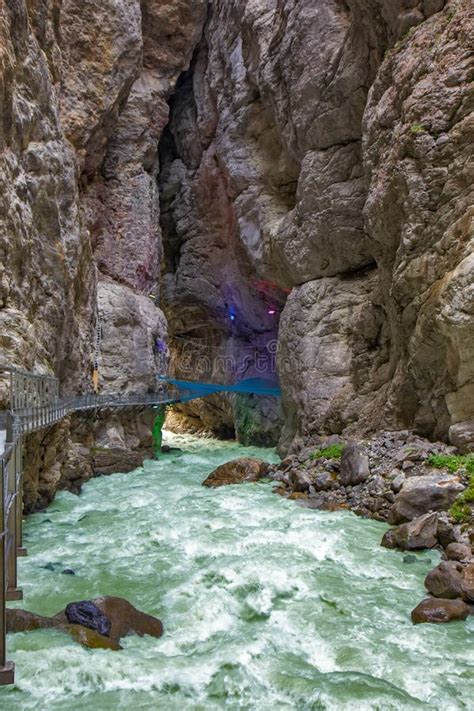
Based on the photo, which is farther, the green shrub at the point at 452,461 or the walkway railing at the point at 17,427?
the green shrub at the point at 452,461

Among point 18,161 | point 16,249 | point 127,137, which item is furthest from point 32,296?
point 127,137

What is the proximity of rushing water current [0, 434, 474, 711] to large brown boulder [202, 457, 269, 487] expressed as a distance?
353cm

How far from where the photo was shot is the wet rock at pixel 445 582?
269 inches

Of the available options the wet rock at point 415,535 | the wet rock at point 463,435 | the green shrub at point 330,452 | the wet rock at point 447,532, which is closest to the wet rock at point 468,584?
the wet rock at point 447,532

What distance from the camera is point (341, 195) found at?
61.2 ft

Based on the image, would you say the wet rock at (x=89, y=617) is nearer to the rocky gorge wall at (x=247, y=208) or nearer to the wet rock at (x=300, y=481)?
the rocky gorge wall at (x=247, y=208)

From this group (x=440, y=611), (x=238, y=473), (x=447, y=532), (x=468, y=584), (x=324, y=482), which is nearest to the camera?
(x=440, y=611)

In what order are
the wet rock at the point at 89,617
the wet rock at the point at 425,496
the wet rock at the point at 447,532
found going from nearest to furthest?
the wet rock at the point at 89,617
the wet rock at the point at 447,532
the wet rock at the point at 425,496

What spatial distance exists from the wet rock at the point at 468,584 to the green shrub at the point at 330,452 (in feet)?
23.6

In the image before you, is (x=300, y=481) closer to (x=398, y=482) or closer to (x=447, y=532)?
(x=398, y=482)

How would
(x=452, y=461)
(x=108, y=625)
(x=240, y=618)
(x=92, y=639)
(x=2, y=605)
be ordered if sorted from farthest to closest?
(x=452, y=461)
(x=240, y=618)
(x=108, y=625)
(x=92, y=639)
(x=2, y=605)

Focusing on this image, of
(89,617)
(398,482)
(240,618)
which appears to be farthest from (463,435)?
(89,617)

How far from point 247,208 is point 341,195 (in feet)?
23.2

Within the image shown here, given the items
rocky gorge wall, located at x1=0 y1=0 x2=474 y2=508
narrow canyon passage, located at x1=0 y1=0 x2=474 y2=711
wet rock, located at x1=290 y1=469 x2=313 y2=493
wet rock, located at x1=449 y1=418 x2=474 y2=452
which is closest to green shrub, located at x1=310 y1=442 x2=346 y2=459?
narrow canyon passage, located at x1=0 y1=0 x2=474 y2=711
